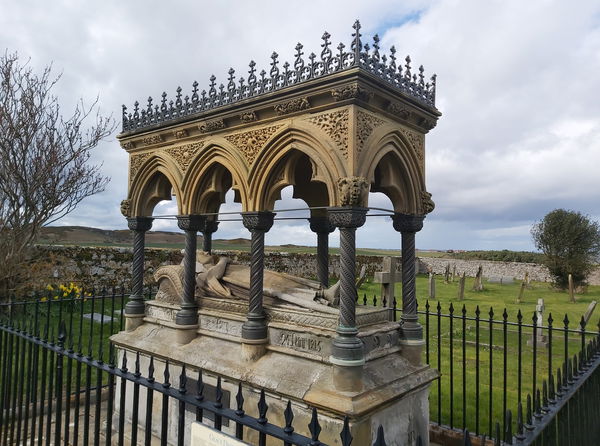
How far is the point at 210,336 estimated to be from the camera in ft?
16.6

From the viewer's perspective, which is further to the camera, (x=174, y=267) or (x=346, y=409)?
(x=174, y=267)

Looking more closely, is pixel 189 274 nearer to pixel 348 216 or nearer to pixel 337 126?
pixel 348 216

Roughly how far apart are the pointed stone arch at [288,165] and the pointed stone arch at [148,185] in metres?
1.87

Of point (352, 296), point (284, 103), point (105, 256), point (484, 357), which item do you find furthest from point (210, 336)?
point (105, 256)

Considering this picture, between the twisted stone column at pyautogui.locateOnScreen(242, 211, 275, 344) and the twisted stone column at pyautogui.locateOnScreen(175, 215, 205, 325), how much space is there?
3.37 ft

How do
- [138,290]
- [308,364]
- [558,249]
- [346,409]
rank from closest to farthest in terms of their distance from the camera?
[346,409]
[308,364]
[138,290]
[558,249]

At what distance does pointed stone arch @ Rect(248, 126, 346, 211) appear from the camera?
3.96 meters

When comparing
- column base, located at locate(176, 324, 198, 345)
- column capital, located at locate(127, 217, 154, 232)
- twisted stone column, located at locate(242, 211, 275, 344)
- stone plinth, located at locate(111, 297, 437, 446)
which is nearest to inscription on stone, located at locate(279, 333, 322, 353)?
stone plinth, located at locate(111, 297, 437, 446)

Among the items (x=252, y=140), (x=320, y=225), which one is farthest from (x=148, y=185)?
(x=320, y=225)

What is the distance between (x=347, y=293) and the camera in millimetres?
3822

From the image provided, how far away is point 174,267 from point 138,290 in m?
0.60

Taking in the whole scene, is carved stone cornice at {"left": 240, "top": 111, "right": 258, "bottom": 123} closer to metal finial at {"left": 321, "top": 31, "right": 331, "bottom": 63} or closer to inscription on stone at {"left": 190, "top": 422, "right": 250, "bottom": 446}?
metal finial at {"left": 321, "top": 31, "right": 331, "bottom": 63}

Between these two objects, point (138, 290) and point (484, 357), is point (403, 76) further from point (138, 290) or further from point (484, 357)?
point (484, 357)

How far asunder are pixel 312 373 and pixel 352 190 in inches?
70.6
